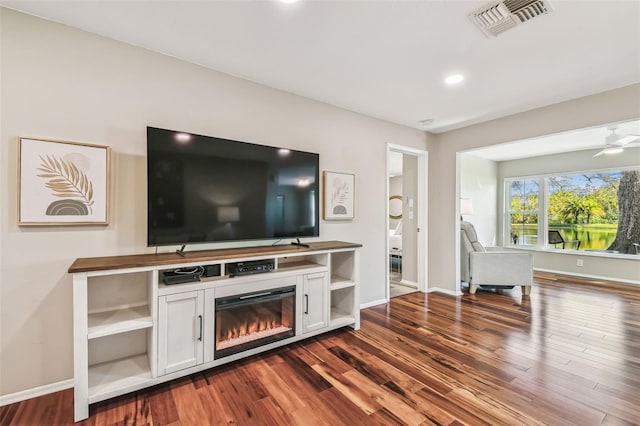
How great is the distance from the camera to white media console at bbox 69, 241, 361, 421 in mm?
1813

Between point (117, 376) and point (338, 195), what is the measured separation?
99.0 inches

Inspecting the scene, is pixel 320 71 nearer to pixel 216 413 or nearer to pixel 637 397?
pixel 216 413

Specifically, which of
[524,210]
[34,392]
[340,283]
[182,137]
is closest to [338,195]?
[340,283]

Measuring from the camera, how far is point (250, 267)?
2393 mm

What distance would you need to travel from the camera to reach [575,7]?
1.82 metres

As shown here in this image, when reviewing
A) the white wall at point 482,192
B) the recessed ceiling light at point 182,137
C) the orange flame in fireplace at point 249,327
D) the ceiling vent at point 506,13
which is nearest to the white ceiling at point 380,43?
the ceiling vent at point 506,13

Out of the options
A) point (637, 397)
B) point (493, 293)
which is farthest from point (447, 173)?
point (637, 397)

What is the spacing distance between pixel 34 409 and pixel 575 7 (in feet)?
13.6

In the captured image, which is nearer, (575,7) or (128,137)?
(575,7)

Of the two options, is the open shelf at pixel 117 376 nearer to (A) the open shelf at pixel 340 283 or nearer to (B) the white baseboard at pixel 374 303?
(A) the open shelf at pixel 340 283

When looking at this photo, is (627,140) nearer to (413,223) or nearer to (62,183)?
(413,223)

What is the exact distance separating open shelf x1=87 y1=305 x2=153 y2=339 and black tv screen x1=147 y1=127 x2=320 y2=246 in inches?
19.8

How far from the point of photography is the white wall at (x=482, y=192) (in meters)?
6.12

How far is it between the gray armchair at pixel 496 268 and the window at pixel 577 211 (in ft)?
8.57
